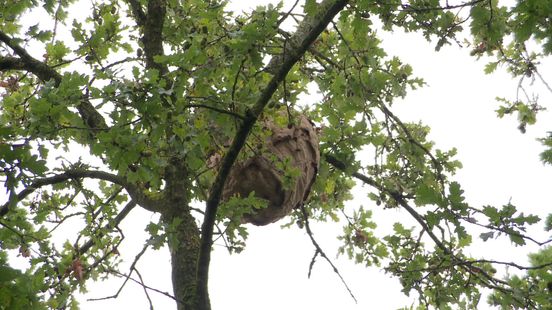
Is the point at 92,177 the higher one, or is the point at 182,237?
the point at 92,177

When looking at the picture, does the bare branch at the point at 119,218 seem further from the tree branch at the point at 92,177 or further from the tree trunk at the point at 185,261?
the tree trunk at the point at 185,261

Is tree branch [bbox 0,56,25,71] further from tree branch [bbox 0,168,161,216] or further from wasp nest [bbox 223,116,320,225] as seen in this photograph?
wasp nest [bbox 223,116,320,225]

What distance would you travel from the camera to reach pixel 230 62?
2.96m

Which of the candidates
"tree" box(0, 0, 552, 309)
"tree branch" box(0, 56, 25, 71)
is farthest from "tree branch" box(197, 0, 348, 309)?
"tree branch" box(0, 56, 25, 71)

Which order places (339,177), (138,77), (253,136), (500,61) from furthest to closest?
(500,61) < (339,177) < (253,136) < (138,77)

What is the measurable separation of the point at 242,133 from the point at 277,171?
0.71m

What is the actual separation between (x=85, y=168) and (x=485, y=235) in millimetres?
2534

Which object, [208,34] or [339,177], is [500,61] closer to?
[339,177]

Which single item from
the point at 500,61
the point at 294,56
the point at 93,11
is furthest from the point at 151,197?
the point at 500,61

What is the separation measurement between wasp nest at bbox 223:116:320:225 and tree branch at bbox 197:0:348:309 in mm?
458

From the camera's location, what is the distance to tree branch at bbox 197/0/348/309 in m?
2.82

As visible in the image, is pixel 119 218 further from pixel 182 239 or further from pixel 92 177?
pixel 182 239

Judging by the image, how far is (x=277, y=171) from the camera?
3.49 metres

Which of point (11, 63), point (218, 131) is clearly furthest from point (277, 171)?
point (11, 63)
